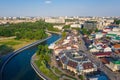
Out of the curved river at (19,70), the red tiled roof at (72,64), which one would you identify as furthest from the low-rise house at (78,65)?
the curved river at (19,70)

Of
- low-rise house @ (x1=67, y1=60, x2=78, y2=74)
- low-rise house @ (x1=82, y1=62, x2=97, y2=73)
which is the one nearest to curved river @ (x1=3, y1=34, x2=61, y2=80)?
low-rise house @ (x1=67, y1=60, x2=78, y2=74)

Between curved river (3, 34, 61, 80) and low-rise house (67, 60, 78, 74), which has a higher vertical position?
low-rise house (67, 60, 78, 74)

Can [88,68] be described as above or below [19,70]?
above

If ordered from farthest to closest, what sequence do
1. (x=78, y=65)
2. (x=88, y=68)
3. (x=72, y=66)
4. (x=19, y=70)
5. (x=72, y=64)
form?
(x=19, y=70) < (x=72, y=64) < (x=72, y=66) < (x=78, y=65) < (x=88, y=68)

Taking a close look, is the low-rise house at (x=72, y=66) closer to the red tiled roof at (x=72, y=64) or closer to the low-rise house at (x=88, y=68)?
the red tiled roof at (x=72, y=64)

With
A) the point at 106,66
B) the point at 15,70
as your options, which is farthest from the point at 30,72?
the point at 106,66

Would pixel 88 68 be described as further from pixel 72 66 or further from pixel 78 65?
pixel 72 66

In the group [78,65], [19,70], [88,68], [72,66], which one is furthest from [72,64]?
[19,70]

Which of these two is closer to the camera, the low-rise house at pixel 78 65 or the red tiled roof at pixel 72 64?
the low-rise house at pixel 78 65

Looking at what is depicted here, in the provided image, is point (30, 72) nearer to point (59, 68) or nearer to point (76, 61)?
point (59, 68)

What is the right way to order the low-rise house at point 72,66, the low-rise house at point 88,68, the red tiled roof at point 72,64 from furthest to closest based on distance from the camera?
the red tiled roof at point 72,64
the low-rise house at point 72,66
the low-rise house at point 88,68

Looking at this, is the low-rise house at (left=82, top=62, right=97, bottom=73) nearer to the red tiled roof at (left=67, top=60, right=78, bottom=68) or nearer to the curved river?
the red tiled roof at (left=67, top=60, right=78, bottom=68)
